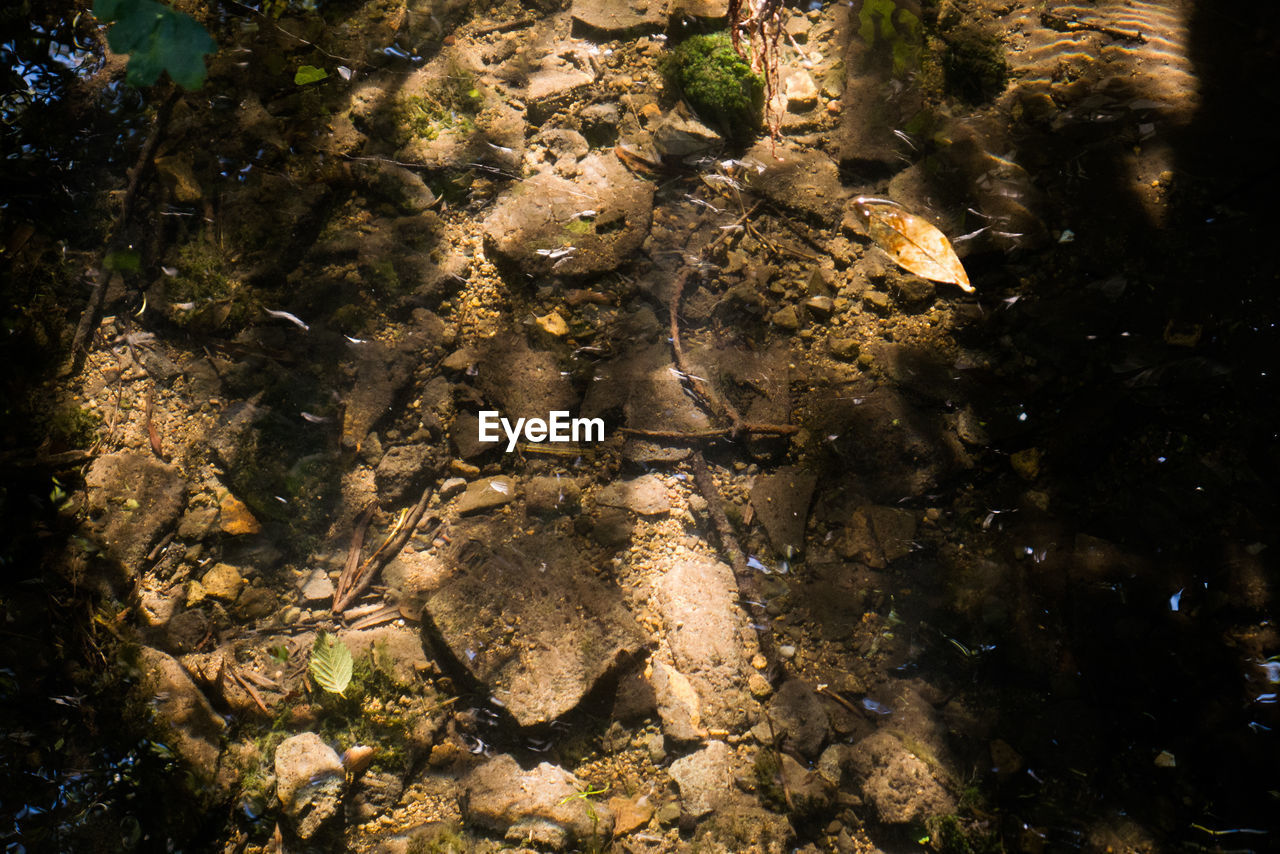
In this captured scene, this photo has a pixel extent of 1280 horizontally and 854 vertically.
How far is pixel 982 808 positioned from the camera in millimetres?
2434

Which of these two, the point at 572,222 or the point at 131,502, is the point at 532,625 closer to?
the point at 131,502

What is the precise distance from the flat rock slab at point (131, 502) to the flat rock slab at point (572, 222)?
1.93 meters

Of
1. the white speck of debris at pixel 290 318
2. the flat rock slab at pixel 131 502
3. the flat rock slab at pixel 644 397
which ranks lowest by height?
the flat rock slab at pixel 131 502

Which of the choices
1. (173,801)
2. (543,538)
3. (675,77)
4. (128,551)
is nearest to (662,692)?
(543,538)

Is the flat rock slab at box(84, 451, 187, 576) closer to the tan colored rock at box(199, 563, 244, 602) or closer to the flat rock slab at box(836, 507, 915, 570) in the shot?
the tan colored rock at box(199, 563, 244, 602)

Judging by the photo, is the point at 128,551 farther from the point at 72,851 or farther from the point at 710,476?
the point at 710,476

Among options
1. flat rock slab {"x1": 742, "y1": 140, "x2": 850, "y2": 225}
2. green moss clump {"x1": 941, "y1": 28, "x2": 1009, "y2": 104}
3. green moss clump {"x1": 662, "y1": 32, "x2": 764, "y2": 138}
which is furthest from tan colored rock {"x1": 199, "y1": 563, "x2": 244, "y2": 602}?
green moss clump {"x1": 941, "y1": 28, "x2": 1009, "y2": 104}

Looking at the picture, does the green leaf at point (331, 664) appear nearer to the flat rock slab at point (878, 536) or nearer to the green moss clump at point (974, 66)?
the flat rock slab at point (878, 536)

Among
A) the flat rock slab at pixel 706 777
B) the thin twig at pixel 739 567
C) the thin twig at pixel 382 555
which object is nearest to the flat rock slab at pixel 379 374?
the thin twig at pixel 382 555

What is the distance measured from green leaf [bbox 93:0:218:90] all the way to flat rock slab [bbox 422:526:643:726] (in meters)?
2.00

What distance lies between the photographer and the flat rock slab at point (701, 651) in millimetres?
2660

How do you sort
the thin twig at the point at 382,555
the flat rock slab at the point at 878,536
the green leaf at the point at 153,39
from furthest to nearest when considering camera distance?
the thin twig at the point at 382,555
the flat rock slab at the point at 878,536
the green leaf at the point at 153,39

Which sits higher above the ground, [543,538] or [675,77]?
[675,77]

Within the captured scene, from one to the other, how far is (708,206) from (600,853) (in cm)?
308
